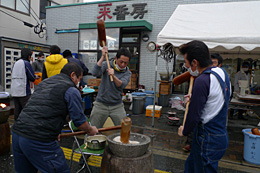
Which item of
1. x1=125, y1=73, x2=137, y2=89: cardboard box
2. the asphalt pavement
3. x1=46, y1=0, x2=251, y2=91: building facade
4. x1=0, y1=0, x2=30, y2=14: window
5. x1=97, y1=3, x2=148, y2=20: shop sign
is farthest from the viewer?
x1=0, y1=0, x2=30, y2=14: window

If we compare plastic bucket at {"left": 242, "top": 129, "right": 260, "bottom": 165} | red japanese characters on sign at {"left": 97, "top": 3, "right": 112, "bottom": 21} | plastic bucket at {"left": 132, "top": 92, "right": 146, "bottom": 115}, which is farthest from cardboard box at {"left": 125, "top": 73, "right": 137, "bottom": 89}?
plastic bucket at {"left": 242, "top": 129, "right": 260, "bottom": 165}

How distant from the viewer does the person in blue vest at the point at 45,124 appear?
6.41 feet

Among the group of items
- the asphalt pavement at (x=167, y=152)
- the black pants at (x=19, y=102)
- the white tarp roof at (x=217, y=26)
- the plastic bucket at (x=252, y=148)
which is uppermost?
the white tarp roof at (x=217, y=26)

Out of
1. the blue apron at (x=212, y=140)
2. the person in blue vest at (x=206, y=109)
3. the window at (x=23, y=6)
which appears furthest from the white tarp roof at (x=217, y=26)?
the window at (x=23, y=6)

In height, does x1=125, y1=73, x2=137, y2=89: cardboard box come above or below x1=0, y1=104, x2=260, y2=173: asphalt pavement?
above

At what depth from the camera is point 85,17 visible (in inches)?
433

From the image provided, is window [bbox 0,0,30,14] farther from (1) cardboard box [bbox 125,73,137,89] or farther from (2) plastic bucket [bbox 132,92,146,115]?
(2) plastic bucket [bbox 132,92,146,115]

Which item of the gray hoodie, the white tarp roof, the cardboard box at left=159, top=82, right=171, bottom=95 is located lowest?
the cardboard box at left=159, top=82, right=171, bottom=95

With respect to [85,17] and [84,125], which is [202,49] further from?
[85,17]

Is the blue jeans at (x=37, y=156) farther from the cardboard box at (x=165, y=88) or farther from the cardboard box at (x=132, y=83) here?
the cardboard box at (x=132, y=83)

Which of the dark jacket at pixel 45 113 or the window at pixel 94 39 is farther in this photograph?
the window at pixel 94 39

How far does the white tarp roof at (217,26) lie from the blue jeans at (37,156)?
380 centimetres

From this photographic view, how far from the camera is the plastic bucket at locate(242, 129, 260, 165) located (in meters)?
3.77

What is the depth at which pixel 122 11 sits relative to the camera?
397 inches
